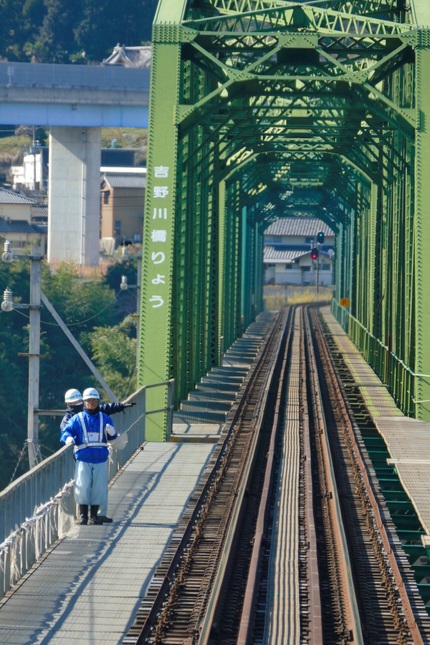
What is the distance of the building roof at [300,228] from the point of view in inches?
4331

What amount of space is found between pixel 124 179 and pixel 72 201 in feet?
80.1

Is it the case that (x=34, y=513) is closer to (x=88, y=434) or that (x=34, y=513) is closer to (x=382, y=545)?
(x=88, y=434)

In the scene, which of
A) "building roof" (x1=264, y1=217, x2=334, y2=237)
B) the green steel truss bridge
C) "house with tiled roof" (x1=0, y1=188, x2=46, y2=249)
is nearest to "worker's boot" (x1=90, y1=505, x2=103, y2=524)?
the green steel truss bridge

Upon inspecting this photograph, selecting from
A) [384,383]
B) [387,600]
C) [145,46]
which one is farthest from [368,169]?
[145,46]

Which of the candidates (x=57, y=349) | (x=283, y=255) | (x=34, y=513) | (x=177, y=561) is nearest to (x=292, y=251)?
(x=283, y=255)

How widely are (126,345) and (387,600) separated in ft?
155

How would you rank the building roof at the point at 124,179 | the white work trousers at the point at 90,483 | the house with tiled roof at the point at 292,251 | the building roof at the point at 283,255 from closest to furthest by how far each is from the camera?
the white work trousers at the point at 90,483 → the building roof at the point at 124,179 → the building roof at the point at 283,255 → the house with tiled roof at the point at 292,251

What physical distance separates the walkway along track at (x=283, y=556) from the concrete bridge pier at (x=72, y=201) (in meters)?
47.8

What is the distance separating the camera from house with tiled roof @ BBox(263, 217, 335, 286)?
110 meters

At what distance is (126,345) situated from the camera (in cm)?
5741

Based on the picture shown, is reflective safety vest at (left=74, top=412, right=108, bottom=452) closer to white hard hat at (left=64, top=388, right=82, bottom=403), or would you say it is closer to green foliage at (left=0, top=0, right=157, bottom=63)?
white hard hat at (left=64, top=388, right=82, bottom=403)

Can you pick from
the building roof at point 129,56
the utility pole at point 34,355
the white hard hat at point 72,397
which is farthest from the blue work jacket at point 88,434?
the building roof at point 129,56

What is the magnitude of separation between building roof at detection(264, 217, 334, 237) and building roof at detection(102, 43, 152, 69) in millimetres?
18359

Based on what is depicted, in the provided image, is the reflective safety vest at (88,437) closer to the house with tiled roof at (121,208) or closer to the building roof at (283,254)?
the house with tiled roof at (121,208)
